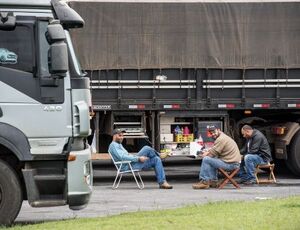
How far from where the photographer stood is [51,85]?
30.4ft

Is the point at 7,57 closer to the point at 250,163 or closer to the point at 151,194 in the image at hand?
the point at 151,194

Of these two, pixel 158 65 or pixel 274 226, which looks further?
pixel 158 65

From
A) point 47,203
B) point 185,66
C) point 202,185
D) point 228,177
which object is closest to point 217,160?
point 228,177

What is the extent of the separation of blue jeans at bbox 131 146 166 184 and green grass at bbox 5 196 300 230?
14.3ft

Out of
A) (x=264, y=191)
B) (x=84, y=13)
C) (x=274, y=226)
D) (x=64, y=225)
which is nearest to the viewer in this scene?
(x=274, y=226)

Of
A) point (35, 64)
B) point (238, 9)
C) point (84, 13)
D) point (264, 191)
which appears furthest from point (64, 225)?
point (238, 9)

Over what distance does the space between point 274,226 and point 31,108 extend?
10.9 ft

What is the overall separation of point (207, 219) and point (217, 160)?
5970 mm

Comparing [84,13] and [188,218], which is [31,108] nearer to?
[188,218]

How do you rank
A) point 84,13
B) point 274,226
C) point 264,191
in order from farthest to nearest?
point 84,13, point 264,191, point 274,226

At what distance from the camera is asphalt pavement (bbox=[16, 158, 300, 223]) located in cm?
1136

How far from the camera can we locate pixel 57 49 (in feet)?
29.2

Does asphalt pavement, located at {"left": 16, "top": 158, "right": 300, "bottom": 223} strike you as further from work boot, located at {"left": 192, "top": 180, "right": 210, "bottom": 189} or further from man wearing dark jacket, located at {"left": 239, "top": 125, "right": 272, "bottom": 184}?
man wearing dark jacket, located at {"left": 239, "top": 125, "right": 272, "bottom": 184}

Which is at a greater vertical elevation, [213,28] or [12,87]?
[213,28]
